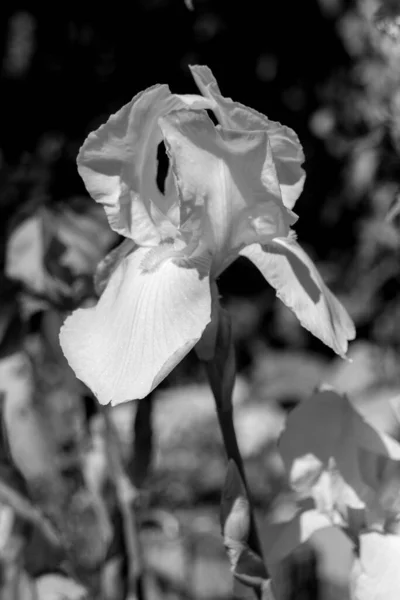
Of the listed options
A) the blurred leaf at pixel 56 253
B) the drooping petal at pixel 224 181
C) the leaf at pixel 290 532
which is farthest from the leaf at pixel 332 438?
the blurred leaf at pixel 56 253

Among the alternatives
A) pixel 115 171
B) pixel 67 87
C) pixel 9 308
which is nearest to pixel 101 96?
pixel 67 87

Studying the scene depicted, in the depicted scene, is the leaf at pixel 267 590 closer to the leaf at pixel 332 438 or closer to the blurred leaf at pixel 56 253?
the leaf at pixel 332 438

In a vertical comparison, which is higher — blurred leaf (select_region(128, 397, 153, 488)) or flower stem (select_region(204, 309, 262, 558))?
flower stem (select_region(204, 309, 262, 558))

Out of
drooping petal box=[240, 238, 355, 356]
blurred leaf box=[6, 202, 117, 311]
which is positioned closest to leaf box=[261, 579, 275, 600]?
drooping petal box=[240, 238, 355, 356]

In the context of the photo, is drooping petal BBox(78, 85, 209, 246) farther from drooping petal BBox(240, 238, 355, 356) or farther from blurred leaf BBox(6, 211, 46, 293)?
blurred leaf BBox(6, 211, 46, 293)

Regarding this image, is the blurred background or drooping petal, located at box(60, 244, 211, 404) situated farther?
the blurred background

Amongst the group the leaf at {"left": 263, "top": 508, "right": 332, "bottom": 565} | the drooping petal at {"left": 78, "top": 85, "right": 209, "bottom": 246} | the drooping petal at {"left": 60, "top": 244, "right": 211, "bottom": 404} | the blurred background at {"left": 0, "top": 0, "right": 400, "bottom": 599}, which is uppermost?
the drooping petal at {"left": 78, "top": 85, "right": 209, "bottom": 246}

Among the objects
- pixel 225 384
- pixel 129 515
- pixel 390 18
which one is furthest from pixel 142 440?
pixel 390 18

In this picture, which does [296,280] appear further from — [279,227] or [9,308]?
[9,308]
